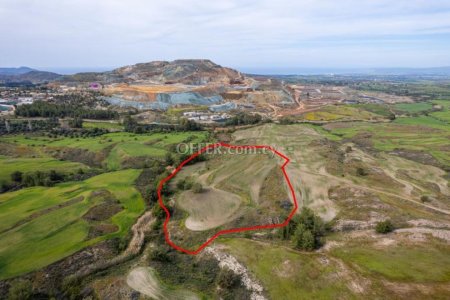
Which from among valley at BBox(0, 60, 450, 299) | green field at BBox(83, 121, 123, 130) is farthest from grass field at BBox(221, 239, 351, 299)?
green field at BBox(83, 121, 123, 130)

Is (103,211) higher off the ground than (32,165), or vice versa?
(32,165)

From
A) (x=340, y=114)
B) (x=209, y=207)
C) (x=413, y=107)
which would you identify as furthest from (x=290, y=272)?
(x=413, y=107)

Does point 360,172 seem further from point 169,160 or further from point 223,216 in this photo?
point 169,160

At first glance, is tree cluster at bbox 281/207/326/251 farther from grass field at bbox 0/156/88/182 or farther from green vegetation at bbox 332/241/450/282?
grass field at bbox 0/156/88/182

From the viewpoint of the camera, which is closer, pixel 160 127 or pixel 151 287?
Result: pixel 151 287

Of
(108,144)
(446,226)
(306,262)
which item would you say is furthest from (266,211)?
(108,144)

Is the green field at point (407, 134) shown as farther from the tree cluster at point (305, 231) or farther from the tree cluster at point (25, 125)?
the tree cluster at point (25, 125)

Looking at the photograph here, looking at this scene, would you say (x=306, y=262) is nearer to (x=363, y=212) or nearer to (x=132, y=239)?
(x=363, y=212)
